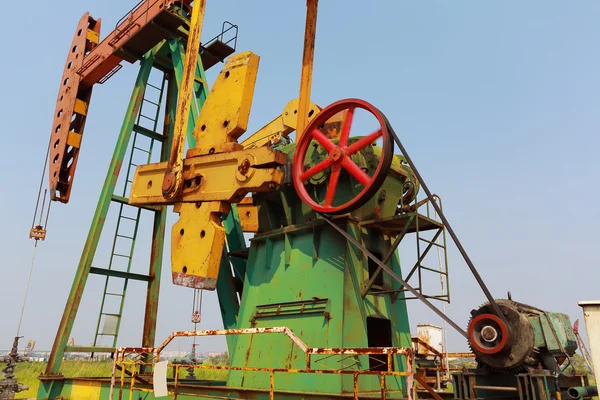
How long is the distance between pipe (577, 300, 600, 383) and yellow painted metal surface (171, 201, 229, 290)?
6.15 m

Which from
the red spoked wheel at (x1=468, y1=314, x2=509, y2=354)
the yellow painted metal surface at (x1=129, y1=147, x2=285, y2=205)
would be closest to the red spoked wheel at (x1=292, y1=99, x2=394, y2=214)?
the yellow painted metal surface at (x1=129, y1=147, x2=285, y2=205)

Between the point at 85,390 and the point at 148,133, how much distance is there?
6711 millimetres

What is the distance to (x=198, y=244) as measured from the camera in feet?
29.6

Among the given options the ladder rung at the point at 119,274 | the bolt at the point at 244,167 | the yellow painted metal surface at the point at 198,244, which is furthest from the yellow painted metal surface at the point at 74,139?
the bolt at the point at 244,167

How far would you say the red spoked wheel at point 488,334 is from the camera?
217 inches

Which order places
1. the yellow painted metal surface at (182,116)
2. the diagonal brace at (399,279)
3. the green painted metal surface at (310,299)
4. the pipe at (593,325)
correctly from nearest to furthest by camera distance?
the pipe at (593,325) < the diagonal brace at (399,279) < the green painted metal surface at (310,299) < the yellow painted metal surface at (182,116)

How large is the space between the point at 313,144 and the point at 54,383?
24.9ft

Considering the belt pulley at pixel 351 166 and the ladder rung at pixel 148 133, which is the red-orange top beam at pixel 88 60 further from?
the belt pulley at pixel 351 166

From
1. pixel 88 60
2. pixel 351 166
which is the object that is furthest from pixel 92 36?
pixel 351 166

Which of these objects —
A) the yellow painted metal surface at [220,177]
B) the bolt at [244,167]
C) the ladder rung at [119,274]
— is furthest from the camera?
the ladder rung at [119,274]

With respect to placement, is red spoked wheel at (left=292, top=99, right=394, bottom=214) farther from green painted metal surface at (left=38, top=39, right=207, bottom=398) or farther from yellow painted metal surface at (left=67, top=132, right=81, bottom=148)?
yellow painted metal surface at (left=67, top=132, right=81, bottom=148)

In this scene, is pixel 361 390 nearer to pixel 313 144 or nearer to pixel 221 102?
pixel 313 144

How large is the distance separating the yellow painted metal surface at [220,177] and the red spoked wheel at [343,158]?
1.68 feet

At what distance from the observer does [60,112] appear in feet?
47.0
